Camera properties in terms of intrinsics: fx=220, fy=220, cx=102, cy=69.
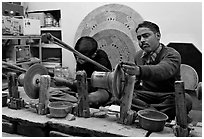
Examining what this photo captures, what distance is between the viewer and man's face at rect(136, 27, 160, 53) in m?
1.95

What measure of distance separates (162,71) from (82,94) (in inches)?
24.4

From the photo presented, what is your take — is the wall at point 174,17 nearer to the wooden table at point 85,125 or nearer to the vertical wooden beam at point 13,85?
the wooden table at point 85,125

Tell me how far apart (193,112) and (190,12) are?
1396 millimetres

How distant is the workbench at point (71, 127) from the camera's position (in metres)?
1.36

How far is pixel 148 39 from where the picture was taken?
1959mm

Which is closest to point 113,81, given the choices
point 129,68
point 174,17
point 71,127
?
point 129,68

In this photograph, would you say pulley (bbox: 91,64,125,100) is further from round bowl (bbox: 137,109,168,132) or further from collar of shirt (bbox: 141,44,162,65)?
collar of shirt (bbox: 141,44,162,65)

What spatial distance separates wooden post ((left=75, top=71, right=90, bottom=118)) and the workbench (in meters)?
0.05

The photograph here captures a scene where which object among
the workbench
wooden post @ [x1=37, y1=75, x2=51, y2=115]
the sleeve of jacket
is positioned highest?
the sleeve of jacket

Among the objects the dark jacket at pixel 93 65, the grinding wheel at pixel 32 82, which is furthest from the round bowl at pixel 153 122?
the dark jacket at pixel 93 65

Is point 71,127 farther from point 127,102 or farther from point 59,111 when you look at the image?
point 127,102

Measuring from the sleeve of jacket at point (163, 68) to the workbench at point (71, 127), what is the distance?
341 mm

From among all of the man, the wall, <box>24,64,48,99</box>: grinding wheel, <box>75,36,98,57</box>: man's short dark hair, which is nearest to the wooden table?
<box>24,64,48,99</box>: grinding wheel

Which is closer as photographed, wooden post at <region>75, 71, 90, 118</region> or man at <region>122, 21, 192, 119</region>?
wooden post at <region>75, 71, 90, 118</region>
